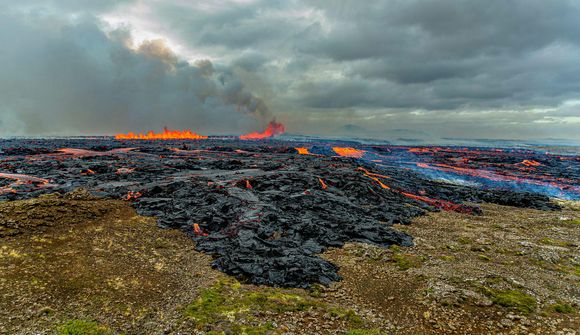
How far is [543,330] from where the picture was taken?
39.1 ft

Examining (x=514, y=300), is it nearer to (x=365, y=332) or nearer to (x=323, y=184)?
(x=365, y=332)

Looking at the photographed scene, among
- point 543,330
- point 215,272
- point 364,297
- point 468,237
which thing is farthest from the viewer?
point 468,237

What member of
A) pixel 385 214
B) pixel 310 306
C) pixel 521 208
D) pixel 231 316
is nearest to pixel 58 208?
pixel 231 316

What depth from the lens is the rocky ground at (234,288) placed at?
11883 mm

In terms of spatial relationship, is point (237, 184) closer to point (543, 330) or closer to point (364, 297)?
point (364, 297)

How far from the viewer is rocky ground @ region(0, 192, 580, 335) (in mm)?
11883

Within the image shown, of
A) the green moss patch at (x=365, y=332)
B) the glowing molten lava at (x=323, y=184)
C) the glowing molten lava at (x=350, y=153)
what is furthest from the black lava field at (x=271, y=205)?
the glowing molten lava at (x=350, y=153)

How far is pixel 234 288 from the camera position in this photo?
1480cm

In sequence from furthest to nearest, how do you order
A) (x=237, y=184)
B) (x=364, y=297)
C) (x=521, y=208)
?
(x=521, y=208) → (x=237, y=184) → (x=364, y=297)

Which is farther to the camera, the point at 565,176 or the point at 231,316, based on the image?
the point at 565,176

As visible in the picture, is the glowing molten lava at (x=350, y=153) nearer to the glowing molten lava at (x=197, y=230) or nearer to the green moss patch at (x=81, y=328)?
the glowing molten lava at (x=197, y=230)

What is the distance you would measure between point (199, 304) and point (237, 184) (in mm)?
22889

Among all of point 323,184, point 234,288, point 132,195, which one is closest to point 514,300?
point 234,288

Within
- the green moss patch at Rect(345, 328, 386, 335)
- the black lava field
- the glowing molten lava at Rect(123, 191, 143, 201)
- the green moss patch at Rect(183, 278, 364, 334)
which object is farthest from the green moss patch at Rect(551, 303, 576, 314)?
the glowing molten lava at Rect(123, 191, 143, 201)
